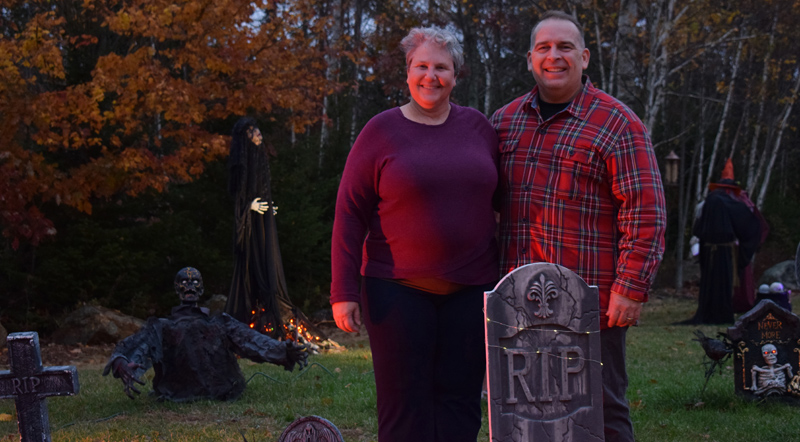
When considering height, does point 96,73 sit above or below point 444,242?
above

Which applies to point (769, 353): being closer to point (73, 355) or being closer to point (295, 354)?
point (295, 354)

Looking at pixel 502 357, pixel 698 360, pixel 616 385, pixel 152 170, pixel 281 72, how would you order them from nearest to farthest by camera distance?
pixel 502 357
pixel 616 385
pixel 698 360
pixel 152 170
pixel 281 72

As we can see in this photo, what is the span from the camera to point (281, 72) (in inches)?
530

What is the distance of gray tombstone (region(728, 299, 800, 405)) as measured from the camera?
6.07 metres

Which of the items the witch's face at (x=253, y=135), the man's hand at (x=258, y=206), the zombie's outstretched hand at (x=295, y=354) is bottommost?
the zombie's outstretched hand at (x=295, y=354)

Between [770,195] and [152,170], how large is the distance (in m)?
18.7

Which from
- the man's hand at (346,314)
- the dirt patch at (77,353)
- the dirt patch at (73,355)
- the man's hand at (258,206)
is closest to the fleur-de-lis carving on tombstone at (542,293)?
the man's hand at (346,314)

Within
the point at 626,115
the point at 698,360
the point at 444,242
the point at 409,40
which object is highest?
the point at 409,40

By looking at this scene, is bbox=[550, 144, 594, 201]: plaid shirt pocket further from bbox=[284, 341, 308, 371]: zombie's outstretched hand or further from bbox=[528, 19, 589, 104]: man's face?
bbox=[284, 341, 308, 371]: zombie's outstretched hand

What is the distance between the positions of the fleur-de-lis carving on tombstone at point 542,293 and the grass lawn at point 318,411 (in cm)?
219

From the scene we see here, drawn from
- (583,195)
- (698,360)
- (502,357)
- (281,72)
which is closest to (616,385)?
(502,357)

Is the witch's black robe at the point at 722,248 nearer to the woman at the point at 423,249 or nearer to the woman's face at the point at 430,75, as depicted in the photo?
the woman at the point at 423,249

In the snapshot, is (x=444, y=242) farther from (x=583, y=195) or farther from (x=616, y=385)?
(x=616, y=385)

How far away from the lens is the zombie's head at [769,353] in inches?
239
